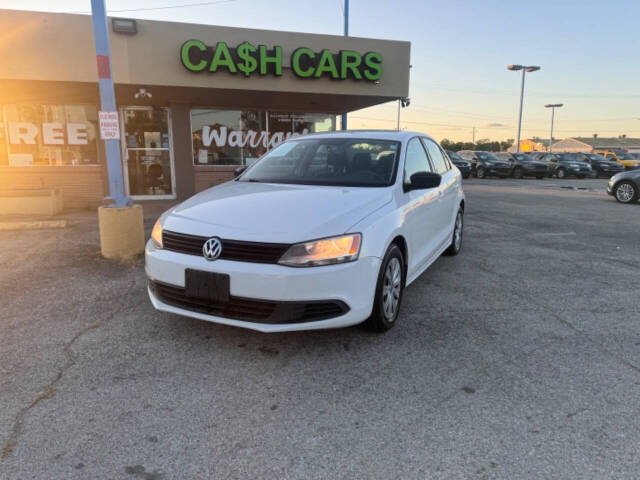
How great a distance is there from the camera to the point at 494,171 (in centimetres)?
2723

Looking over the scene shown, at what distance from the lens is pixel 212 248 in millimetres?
3225

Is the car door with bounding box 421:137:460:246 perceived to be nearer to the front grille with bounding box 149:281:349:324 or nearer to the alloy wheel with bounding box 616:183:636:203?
the front grille with bounding box 149:281:349:324

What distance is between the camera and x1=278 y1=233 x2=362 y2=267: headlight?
309 centimetres

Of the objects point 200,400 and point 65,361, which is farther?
point 65,361

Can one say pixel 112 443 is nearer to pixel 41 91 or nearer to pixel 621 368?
pixel 621 368

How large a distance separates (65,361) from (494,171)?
89.1 feet

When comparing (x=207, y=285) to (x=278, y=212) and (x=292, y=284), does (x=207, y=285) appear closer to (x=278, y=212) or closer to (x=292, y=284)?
(x=292, y=284)

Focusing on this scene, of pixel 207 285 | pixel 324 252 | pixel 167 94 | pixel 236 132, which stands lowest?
pixel 207 285

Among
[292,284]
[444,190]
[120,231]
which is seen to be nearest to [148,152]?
[120,231]

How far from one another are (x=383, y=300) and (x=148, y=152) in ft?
34.0

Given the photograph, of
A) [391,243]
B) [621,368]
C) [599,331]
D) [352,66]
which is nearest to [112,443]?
[391,243]

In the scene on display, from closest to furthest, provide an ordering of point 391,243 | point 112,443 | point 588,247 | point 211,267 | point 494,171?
point 112,443, point 211,267, point 391,243, point 588,247, point 494,171

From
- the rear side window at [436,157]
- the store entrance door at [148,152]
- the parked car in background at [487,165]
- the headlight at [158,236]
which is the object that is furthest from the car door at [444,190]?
the parked car in background at [487,165]

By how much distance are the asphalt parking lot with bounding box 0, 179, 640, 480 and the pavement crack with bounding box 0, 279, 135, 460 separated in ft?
0.04
